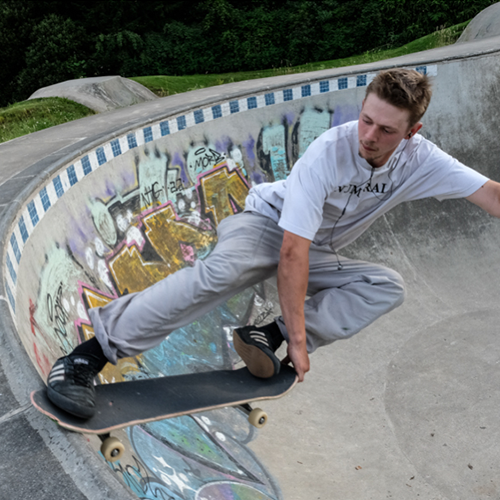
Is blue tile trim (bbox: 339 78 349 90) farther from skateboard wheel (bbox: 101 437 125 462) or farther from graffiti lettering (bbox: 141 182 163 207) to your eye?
skateboard wheel (bbox: 101 437 125 462)

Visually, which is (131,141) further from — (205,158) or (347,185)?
(347,185)

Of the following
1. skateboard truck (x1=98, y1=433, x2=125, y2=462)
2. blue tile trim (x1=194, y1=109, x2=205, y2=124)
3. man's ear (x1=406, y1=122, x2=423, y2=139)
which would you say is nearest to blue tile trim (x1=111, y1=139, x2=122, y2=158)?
blue tile trim (x1=194, y1=109, x2=205, y2=124)

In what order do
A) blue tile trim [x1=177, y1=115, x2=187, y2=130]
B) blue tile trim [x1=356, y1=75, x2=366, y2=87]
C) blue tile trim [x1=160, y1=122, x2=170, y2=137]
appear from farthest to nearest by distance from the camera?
blue tile trim [x1=356, y1=75, x2=366, y2=87] → blue tile trim [x1=177, y1=115, x2=187, y2=130] → blue tile trim [x1=160, y1=122, x2=170, y2=137]

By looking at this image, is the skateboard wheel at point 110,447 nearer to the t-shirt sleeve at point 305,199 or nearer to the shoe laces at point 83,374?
the shoe laces at point 83,374

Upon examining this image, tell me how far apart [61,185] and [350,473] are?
3.40m

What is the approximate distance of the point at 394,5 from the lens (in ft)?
79.6

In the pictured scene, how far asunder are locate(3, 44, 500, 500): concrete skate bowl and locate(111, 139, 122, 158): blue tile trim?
0.16ft

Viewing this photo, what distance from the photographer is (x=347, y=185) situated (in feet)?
10.0

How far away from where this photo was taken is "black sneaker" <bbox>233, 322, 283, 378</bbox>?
9.80 feet

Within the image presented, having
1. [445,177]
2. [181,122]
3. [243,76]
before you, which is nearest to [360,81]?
[181,122]

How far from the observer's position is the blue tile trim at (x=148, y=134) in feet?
19.9

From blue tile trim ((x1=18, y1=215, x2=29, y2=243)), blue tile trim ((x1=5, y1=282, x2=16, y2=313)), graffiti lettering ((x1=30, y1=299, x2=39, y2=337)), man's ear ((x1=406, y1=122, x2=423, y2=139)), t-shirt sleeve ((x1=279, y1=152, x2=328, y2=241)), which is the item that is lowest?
graffiti lettering ((x1=30, y1=299, x2=39, y2=337))

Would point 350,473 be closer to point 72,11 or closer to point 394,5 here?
point 394,5

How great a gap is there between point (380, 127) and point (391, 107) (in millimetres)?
119
